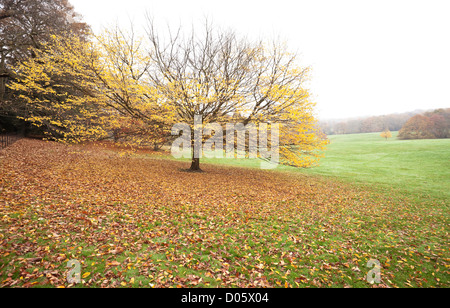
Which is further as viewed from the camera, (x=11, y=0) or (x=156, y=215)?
(x=11, y=0)

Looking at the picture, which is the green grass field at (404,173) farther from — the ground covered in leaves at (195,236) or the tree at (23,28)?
the tree at (23,28)

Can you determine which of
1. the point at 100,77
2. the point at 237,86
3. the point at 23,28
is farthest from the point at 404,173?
the point at 23,28

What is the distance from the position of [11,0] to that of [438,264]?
85.0ft

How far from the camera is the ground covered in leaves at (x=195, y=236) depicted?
407 cm

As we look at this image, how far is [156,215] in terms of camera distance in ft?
22.2

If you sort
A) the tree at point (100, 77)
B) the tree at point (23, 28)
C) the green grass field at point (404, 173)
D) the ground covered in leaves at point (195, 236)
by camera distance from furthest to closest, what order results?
the green grass field at point (404, 173)
the tree at point (23, 28)
the tree at point (100, 77)
the ground covered in leaves at point (195, 236)

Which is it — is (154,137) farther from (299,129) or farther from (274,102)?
(299,129)

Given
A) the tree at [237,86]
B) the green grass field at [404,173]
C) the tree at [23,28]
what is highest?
the tree at [23,28]

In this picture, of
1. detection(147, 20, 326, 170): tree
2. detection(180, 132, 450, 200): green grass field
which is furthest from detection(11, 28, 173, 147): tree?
detection(180, 132, 450, 200): green grass field

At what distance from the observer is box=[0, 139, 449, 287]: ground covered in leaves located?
4.07m

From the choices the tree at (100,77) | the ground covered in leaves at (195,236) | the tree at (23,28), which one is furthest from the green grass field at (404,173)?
the tree at (23,28)

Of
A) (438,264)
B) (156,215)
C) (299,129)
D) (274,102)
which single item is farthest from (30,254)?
(274,102)

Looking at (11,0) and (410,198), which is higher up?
(11,0)

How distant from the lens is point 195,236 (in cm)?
574
